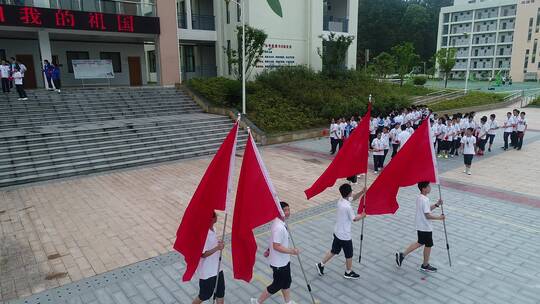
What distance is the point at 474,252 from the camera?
6816 mm

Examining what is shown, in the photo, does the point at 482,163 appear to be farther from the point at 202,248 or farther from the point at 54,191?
the point at 54,191

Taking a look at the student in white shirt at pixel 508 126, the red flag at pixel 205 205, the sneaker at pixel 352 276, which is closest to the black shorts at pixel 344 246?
the sneaker at pixel 352 276

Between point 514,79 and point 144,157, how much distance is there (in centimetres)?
7610

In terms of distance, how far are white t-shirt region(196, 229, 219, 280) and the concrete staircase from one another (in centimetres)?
943

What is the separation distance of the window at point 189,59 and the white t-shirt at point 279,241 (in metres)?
27.0

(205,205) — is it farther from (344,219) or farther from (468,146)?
(468,146)

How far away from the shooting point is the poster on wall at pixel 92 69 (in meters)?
21.7

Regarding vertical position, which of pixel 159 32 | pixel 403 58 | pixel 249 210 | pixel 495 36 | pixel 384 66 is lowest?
pixel 249 210

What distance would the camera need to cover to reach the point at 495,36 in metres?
71.8

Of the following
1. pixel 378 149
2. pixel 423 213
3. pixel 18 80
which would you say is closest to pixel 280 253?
pixel 423 213

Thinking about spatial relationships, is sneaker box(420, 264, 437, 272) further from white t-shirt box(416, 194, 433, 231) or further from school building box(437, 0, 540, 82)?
school building box(437, 0, 540, 82)

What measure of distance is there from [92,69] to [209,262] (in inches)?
841

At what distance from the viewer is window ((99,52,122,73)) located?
25602 mm

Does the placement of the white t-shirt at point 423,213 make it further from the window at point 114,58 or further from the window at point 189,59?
the window at point 189,59
